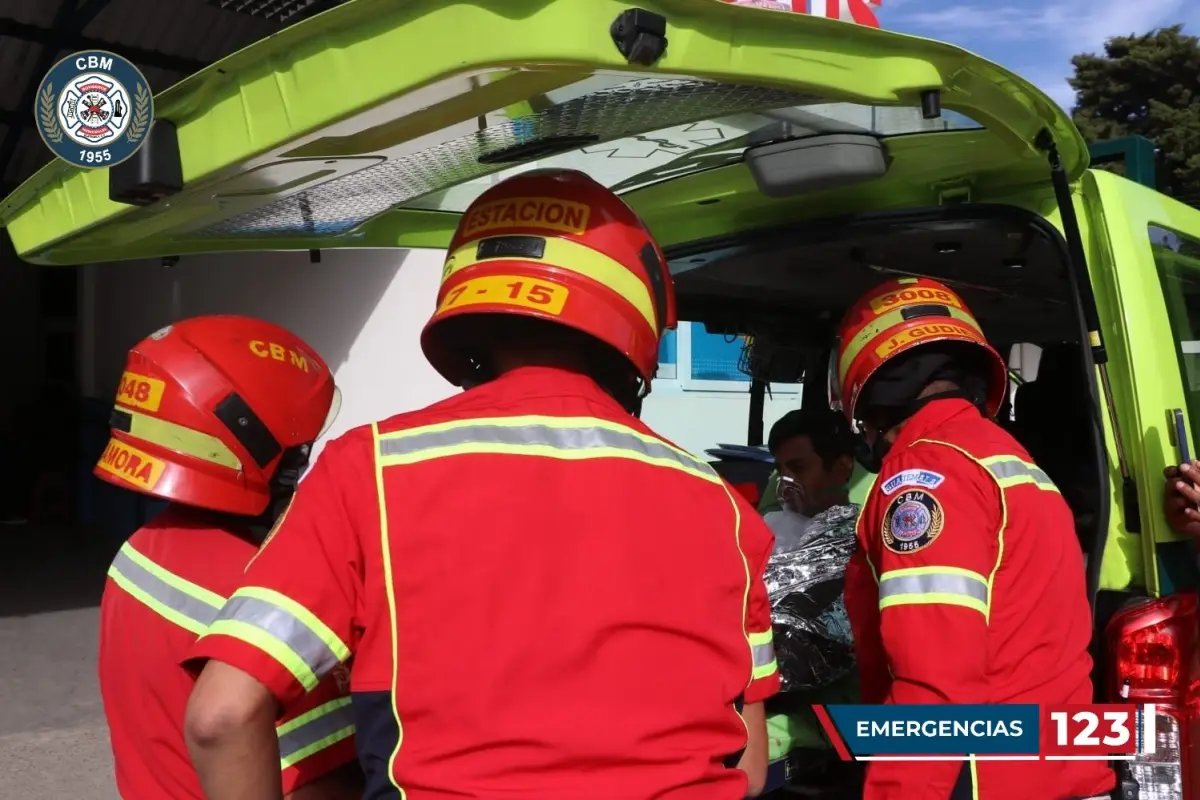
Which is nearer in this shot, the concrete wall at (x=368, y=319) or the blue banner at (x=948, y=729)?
the blue banner at (x=948, y=729)

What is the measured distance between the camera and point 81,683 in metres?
6.46

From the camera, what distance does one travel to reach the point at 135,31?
29.8 ft

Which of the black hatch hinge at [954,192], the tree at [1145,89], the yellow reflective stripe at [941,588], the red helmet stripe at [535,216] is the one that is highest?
the tree at [1145,89]

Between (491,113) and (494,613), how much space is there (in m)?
0.74

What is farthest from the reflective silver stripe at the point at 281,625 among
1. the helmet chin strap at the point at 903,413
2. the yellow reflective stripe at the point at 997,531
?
the helmet chin strap at the point at 903,413

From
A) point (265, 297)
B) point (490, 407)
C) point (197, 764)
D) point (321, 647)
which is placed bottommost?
point (197, 764)

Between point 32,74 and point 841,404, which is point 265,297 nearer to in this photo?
point 32,74

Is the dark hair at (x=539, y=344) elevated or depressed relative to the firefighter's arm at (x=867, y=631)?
elevated

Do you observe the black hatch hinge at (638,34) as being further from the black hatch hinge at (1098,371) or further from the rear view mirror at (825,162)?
the black hatch hinge at (1098,371)

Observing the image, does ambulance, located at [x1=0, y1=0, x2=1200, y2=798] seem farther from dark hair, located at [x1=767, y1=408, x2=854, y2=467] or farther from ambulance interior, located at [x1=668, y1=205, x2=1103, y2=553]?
dark hair, located at [x1=767, y1=408, x2=854, y2=467]

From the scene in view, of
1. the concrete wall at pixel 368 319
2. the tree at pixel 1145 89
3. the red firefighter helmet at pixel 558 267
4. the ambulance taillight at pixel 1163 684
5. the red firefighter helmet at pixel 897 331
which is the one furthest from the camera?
the tree at pixel 1145 89

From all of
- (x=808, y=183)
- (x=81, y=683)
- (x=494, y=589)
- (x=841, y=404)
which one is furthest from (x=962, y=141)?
(x=81, y=683)

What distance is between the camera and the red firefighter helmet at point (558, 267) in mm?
1534

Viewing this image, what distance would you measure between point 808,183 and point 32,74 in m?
9.48
